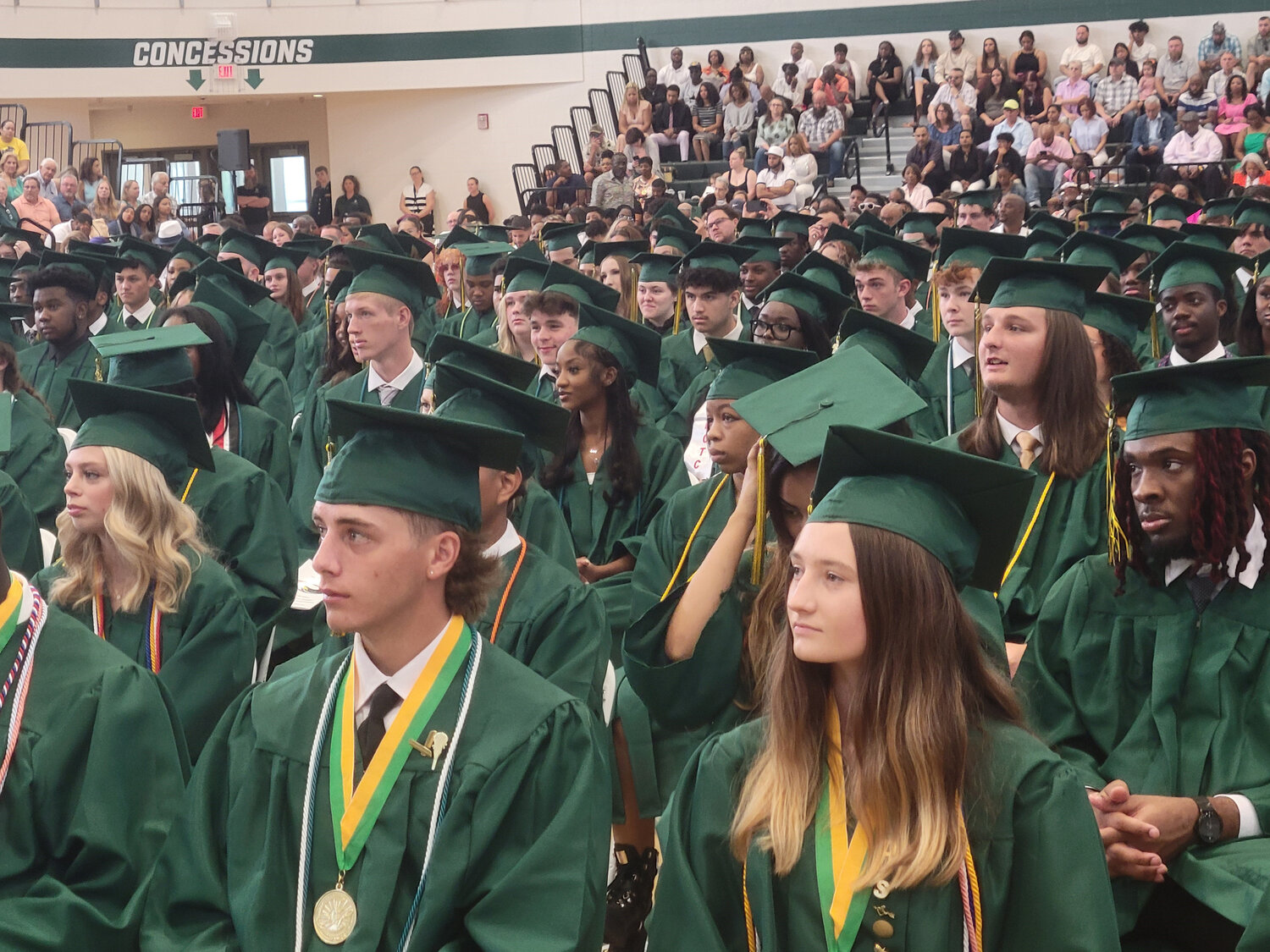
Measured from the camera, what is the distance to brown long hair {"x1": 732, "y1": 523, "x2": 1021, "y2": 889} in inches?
85.3

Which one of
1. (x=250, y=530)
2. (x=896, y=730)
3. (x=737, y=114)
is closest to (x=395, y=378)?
(x=250, y=530)

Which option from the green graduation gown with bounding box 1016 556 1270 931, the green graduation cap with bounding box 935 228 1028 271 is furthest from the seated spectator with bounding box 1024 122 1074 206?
the green graduation gown with bounding box 1016 556 1270 931

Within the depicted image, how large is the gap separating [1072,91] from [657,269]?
43.3 feet

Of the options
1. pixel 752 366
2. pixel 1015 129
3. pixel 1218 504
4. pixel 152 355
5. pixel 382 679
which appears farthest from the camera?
pixel 1015 129

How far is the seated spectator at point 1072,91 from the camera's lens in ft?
64.1

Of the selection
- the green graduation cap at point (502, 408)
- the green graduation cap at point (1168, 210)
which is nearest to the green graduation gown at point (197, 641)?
the green graduation cap at point (502, 408)

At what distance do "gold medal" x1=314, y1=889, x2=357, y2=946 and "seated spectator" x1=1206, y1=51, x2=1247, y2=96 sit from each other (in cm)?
1854

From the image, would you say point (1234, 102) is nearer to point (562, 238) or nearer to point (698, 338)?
point (562, 238)

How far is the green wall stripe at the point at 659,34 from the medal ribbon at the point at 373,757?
21.4 meters

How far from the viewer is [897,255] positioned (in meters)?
7.52

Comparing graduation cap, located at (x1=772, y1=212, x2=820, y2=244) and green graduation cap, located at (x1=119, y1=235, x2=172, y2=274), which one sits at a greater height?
graduation cap, located at (x1=772, y1=212, x2=820, y2=244)

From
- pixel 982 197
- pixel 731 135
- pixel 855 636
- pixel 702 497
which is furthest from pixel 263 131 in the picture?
pixel 855 636

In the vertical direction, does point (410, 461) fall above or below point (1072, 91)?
below

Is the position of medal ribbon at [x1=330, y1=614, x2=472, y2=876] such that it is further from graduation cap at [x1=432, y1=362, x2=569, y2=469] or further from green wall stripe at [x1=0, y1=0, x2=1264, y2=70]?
green wall stripe at [x1=0, y1=0, x2=1264, y2=70]
